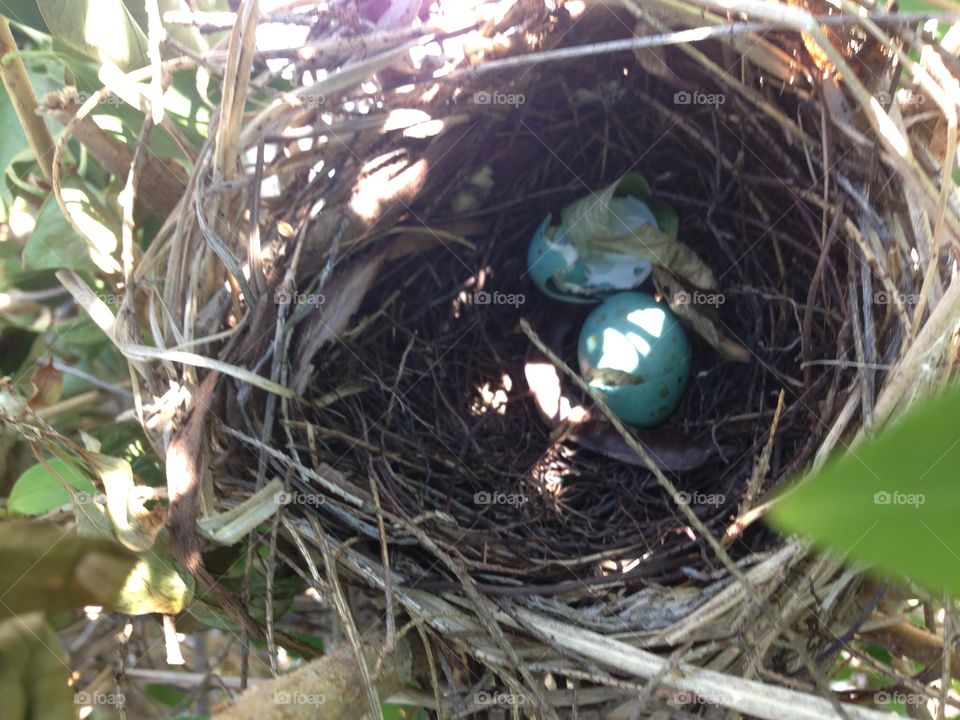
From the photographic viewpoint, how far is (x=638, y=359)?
3.42 ft

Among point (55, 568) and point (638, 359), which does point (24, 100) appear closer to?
point (55, 568)

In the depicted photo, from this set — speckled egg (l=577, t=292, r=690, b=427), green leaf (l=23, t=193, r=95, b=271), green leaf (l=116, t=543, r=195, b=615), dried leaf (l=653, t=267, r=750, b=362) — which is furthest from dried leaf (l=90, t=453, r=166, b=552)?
dried leaf (l=653, t=267, r=750, b=362)

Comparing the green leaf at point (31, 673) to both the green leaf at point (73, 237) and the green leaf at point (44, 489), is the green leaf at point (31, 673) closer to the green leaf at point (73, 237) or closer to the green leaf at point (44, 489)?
the green leaf at point (44, 489)

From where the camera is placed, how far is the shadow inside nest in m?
0.87

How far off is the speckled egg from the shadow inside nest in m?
0.04

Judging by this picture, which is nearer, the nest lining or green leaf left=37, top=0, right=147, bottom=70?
green leaf left=37, top=0, right=147, bottom=70

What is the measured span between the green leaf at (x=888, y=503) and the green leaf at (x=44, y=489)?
0.72 metres

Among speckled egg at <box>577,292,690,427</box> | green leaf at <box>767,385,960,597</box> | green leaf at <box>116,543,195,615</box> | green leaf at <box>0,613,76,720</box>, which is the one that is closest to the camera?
green leaf at <box>767,385,960,597</box>

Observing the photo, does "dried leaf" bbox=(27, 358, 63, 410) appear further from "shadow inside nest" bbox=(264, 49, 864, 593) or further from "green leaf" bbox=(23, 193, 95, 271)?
"shadow inside nest" bbox=(264, 49, 864, 593)

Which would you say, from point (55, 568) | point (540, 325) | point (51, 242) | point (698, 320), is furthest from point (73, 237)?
point (698, 320)

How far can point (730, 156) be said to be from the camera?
1.00 m

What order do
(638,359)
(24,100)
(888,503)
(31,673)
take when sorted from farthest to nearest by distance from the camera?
1. (638,359)
2. (24,100)
3. (31,673)
4. (888,503)

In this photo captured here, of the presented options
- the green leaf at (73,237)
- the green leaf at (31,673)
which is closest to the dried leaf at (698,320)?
the green leaf at (73,237)

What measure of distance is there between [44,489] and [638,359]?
715 millimetres
